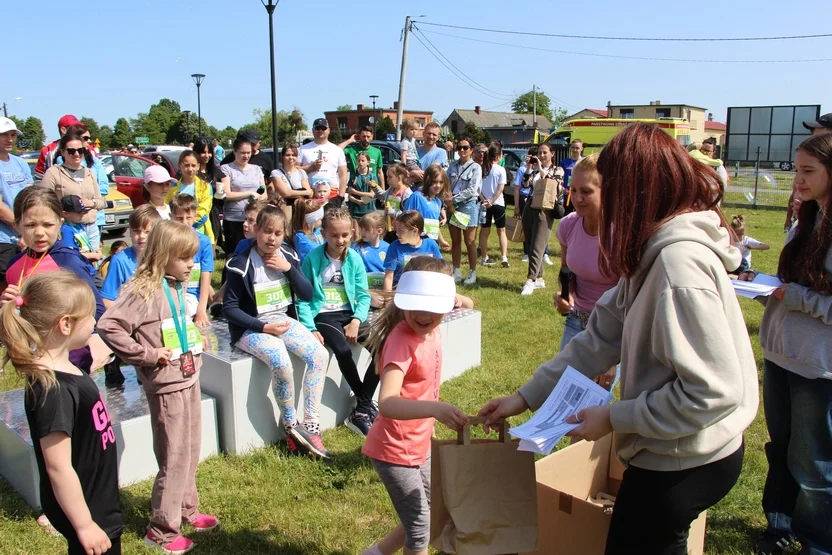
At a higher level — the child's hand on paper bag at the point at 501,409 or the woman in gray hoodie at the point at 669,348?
the woman in gray hoodie at the point at 669,348

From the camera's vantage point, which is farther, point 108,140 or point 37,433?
point 108,140

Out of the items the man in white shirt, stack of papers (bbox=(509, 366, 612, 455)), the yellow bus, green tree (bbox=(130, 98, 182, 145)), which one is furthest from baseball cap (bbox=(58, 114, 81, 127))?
green tree (bbox=(130, 98, 182, 145))

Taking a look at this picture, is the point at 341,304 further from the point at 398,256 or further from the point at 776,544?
the point at 776,544

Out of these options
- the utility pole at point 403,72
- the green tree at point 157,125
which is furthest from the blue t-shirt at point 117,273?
the green tree at point 157,125

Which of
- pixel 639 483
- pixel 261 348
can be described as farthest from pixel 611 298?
pixel 261 348

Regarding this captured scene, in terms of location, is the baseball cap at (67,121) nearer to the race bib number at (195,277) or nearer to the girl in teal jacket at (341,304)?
the race bib number at (195,277)

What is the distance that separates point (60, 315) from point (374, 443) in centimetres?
125

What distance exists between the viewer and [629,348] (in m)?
1.84

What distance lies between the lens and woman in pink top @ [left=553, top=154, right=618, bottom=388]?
10.9 feet

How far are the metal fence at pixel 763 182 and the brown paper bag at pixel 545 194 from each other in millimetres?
12068

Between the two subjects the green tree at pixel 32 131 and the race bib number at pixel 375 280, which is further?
the green tree at pixel 32 131

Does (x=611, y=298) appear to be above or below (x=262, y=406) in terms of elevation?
above

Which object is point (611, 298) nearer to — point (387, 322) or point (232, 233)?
point (387, 322)

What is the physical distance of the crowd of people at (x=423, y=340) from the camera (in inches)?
69.0
